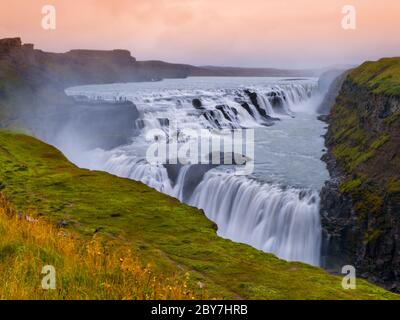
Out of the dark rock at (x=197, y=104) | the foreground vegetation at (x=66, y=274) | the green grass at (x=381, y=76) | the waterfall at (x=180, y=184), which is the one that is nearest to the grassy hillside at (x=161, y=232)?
the foreground vegetation at (x=66, y=274)

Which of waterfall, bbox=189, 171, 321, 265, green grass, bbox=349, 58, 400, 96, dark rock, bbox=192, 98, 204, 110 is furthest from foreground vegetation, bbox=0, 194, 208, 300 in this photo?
dark rock, bbox=192, 98, 204, 110

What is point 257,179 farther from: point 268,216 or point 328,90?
point 328,90

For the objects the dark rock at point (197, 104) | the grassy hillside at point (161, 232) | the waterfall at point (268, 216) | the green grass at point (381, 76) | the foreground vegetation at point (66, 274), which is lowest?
the waterfall at point (268, 216)

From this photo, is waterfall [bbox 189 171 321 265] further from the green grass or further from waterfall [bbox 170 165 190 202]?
the green grass

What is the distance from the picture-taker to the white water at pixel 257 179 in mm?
27781

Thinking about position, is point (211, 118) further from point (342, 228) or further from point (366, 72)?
point (342, 228)

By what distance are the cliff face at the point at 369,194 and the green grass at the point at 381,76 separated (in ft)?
0.63

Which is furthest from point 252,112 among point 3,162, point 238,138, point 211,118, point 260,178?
point 3,162

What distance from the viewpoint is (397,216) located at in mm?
23844

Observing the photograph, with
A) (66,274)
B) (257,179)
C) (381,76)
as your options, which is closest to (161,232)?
(66,274)

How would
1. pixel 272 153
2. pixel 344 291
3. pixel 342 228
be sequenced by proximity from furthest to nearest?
pixel 272 153
pixel 342 228
pixel 344 291

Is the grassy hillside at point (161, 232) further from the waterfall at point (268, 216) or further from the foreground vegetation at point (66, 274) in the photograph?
the waterfall at point (268, 216)

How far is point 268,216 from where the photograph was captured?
94.8 ft

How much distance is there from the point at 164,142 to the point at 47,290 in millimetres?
46359
